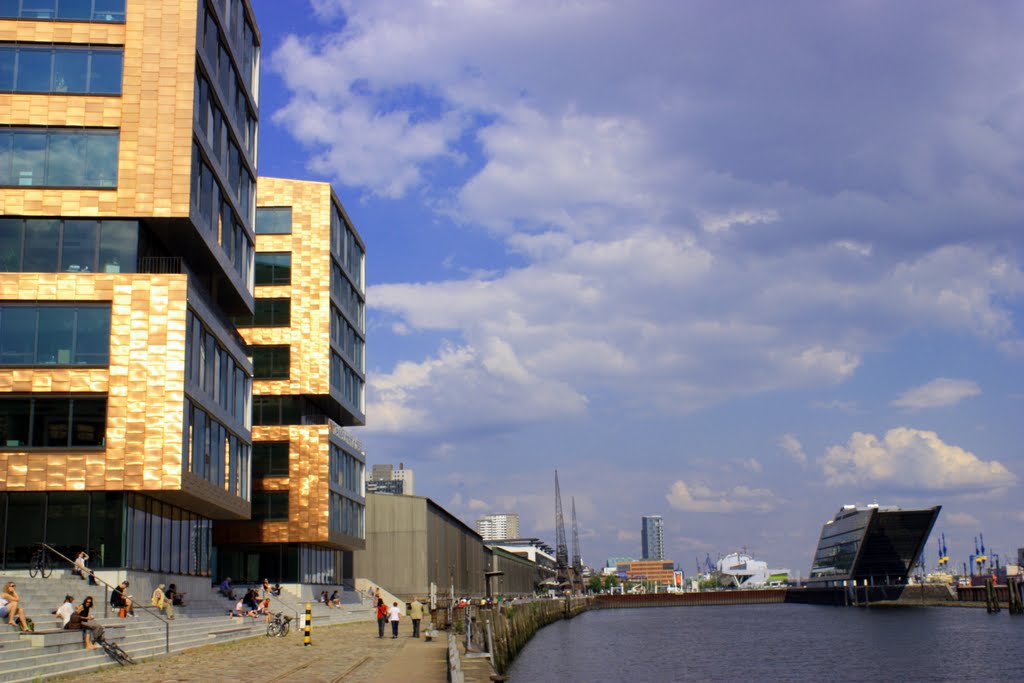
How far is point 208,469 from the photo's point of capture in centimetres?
5384

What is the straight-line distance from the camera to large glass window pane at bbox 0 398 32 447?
45062 mm

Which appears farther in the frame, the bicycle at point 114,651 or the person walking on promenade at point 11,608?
the bicycle at point 114,651

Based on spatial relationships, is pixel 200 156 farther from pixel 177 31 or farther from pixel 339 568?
pixel 339 568

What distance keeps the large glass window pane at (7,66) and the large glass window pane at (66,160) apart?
122 inches

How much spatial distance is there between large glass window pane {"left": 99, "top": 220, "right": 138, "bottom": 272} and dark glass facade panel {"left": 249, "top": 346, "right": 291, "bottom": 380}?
35.0 m

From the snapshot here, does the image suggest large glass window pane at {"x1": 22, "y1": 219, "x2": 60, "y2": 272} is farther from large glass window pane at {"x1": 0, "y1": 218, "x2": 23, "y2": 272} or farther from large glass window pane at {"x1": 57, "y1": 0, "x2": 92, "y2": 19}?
large glass window pane at {"x1": 57, "y1": 0, "x2": 92, "y2": 19}

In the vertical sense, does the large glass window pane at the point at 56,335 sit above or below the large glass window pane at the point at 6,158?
below

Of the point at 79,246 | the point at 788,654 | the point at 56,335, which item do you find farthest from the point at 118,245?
the point at 788,654

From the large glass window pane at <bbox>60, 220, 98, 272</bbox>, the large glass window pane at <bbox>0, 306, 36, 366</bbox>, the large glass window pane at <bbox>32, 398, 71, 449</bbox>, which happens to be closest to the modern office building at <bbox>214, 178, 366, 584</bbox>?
the large glass window pane at <bbox>32, 398, 71, 449</bbox>

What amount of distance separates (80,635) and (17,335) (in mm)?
19253

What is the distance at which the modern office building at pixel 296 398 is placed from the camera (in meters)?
80.2

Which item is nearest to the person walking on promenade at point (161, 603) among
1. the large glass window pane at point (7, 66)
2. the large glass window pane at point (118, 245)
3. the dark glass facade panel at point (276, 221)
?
the large glass window pane at point (118, 245)

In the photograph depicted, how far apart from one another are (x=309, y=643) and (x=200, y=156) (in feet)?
81.0

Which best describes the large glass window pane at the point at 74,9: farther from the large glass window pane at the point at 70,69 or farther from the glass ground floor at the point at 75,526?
the glass ground floor at the point at 75,526
